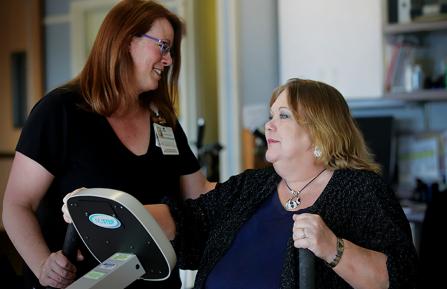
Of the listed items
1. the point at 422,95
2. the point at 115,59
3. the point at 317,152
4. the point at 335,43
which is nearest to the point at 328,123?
the point at 317,152

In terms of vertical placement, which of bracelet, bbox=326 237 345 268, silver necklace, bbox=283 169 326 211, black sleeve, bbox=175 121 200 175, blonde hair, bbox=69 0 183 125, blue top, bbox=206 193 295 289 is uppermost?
blonde hair, bbox=69 0 183 125

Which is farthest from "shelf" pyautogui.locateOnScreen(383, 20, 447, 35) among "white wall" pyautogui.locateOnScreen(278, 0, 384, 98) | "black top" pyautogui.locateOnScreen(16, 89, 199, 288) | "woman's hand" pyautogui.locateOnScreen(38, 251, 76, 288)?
"woman's hand" pyautogui.locateOnScreen(38, 251, 76, 288)

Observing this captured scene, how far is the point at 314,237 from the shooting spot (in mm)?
1062

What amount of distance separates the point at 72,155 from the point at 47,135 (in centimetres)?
9

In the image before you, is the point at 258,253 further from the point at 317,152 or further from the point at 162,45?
the point at 162,45

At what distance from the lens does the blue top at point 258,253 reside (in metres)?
1.31

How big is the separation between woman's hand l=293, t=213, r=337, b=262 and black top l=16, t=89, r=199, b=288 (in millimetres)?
572

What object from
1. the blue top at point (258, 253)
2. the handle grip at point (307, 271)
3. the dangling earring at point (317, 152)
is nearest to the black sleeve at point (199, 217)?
the blue top at point (258, 253)

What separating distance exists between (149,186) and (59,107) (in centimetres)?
34

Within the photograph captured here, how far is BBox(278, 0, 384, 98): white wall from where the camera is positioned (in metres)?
2.93

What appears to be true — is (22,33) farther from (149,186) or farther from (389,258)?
(389,258)

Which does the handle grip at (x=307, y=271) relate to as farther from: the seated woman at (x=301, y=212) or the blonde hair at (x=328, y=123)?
the blonde hair at (x=328, y=123)

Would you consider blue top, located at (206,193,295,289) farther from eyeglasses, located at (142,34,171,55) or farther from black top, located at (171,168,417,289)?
eyeglasses, located at (142,34,171,55)

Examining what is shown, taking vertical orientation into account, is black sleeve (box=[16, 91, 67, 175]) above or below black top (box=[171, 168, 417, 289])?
above
